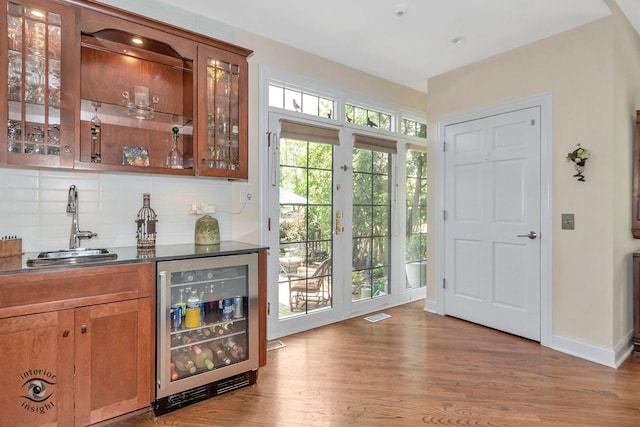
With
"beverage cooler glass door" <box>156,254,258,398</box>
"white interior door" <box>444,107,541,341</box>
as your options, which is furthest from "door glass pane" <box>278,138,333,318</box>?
"white interior door" <box>444,107,541,341</box>

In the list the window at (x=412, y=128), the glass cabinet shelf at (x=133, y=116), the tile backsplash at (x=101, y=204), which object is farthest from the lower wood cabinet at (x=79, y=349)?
the window at (x=412, y=128)

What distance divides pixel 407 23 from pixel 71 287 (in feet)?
9.94

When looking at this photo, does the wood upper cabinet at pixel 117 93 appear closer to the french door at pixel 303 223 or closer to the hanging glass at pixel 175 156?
the hanging glass at pixel 175 156

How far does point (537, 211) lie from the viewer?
3121 millimetres

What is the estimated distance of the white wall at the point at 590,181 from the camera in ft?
8.87

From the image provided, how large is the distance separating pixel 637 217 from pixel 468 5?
2332mm

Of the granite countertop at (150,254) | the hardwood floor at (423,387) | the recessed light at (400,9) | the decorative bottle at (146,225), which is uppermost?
the recessed light at (400,9)

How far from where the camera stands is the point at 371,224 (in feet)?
13.3

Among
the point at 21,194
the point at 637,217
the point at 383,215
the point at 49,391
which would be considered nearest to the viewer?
the point at 49,391

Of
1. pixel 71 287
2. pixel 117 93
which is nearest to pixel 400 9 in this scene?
pixel 117 93

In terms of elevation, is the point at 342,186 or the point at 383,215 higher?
the point at 342,186

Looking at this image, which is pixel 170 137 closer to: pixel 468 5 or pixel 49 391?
pixel 49 391

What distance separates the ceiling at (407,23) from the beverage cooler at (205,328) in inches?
76.5

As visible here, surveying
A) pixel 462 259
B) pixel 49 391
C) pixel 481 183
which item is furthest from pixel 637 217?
pixel 49 391
